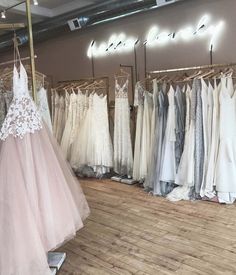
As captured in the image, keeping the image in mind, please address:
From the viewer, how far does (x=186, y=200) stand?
3748mm

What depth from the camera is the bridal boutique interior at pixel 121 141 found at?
2160 millimetres

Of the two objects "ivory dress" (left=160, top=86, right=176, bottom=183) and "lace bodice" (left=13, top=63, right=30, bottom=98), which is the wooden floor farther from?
"lace bodice" (left=13, top=63, right=30, bottom=98)

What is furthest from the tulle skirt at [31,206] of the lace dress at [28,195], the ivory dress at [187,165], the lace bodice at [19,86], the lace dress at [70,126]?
the lace dress at [70,126]

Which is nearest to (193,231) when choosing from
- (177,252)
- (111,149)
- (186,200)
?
(177,252)

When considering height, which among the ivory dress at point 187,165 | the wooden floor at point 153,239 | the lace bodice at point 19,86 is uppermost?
the lace bodice at point 19,86

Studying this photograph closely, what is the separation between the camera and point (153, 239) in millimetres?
2809

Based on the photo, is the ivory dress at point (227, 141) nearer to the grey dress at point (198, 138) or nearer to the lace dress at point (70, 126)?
the grey dress at point (198, 138)

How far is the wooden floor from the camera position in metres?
2.36

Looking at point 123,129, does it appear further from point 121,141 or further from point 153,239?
point 153,239

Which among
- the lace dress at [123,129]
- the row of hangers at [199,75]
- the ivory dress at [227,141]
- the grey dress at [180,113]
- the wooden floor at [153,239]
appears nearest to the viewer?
the wooden floor at [153,239]

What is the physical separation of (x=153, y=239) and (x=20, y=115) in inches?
63.6

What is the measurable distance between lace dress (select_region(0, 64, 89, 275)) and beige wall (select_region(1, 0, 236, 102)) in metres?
2.65

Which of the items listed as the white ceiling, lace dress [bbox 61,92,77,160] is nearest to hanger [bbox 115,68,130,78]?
lace dress [bbox 61,92,77,160]

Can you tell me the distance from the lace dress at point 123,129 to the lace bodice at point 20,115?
2408 mm
